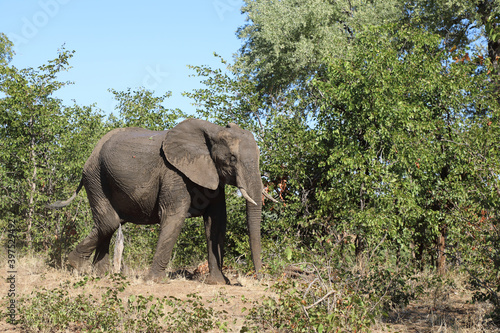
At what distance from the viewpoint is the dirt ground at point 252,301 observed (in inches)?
326

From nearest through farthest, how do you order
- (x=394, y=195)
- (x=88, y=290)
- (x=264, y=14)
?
(x=88, y=290)
(x=394, y=195)
(x=264, y=14)

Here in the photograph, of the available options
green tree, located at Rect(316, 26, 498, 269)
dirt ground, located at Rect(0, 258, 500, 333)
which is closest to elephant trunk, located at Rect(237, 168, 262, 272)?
dirt ground, located at Rect(0, 258, 500, 333)

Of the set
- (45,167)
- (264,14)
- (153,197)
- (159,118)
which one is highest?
(264,14)

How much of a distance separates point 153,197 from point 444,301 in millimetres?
5722

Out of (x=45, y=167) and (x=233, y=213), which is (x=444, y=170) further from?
Result: (x=45, y=167)

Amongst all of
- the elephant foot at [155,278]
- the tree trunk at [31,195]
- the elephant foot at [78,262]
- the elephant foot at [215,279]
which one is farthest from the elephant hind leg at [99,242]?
the tree trunk at [31,195]

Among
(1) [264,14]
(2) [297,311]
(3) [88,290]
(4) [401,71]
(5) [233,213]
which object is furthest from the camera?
(1) [264,14]

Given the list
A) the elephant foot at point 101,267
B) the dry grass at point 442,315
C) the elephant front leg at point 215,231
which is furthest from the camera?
the elephant foot at point 101,267

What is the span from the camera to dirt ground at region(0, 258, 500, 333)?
8273 millimetres

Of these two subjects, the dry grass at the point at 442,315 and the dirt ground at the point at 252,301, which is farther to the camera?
the dirt ground at the point at 252,301

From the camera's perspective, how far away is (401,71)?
13266mm

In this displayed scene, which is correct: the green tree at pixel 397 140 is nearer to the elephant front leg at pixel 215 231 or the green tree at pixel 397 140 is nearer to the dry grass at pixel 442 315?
the dry grass at pixel 442 315

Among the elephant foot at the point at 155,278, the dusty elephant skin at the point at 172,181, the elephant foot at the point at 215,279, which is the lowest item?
the elephant foot at the point at 155,278

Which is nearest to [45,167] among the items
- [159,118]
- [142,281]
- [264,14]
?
[159,118]
